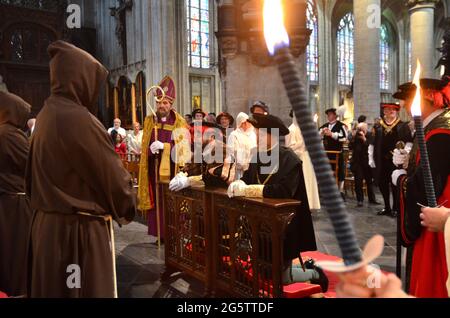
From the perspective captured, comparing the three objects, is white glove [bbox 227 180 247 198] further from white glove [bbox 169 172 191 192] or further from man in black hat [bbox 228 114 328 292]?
white glove [bbox 169 172 191 192]

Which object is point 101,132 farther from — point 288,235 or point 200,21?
point 200,21

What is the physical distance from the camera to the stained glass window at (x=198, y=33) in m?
22.0

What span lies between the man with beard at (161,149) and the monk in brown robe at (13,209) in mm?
2180

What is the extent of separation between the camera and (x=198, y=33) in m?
22.4

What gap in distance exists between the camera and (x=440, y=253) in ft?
8.79

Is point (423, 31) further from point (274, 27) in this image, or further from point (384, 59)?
point (384, 59)

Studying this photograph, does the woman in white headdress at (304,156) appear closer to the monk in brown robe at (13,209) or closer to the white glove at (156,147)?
the white glove at (156,147)

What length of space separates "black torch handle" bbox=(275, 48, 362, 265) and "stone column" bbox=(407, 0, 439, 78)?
663 inches

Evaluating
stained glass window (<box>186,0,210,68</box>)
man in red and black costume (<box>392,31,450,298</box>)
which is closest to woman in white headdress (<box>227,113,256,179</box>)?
man in red and black costume (<box>392,31,450,298</box>)

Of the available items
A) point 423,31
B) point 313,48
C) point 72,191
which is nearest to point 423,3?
point 423,31

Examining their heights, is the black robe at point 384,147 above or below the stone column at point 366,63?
below

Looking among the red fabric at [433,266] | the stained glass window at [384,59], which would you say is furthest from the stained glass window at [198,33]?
the red fabric at [433,266]

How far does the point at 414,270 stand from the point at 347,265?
2336 millimetres

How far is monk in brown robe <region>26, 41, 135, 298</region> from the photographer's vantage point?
2342 mm
